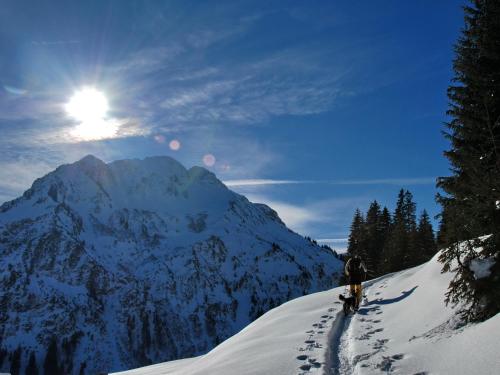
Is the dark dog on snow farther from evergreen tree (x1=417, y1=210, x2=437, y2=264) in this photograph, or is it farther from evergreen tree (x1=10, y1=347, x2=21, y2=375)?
evergreen tree (x1=10, y1=347, x2=21, y2=375)

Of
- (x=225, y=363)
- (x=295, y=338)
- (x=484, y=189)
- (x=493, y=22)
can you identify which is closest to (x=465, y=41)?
(x=493, y=22)

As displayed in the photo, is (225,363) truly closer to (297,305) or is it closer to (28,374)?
(297,305)

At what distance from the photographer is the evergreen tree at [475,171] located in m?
9.59

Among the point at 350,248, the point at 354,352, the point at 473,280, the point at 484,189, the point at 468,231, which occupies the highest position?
the point at 350,248

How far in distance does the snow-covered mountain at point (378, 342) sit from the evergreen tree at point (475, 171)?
2.45ft

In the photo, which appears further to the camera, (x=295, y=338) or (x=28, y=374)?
(x=28, y=374)

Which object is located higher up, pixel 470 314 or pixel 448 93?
pixel 448 93

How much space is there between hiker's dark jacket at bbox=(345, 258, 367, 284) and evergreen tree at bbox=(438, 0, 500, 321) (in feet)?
15.5

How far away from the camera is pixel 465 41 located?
47.0ft

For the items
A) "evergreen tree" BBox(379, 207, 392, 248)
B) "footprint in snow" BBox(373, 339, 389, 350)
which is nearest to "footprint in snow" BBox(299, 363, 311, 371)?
"footprint in snow" BBox(373, 339, 389, 350)

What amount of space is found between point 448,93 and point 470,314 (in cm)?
826

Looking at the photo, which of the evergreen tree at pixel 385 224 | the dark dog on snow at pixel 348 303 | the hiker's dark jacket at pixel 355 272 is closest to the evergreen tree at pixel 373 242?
the evergreen tree at pixel 385 224

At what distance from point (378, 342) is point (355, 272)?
23.1 feet

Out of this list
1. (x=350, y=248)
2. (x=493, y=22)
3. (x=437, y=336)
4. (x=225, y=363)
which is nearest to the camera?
(x=437, y=336)
